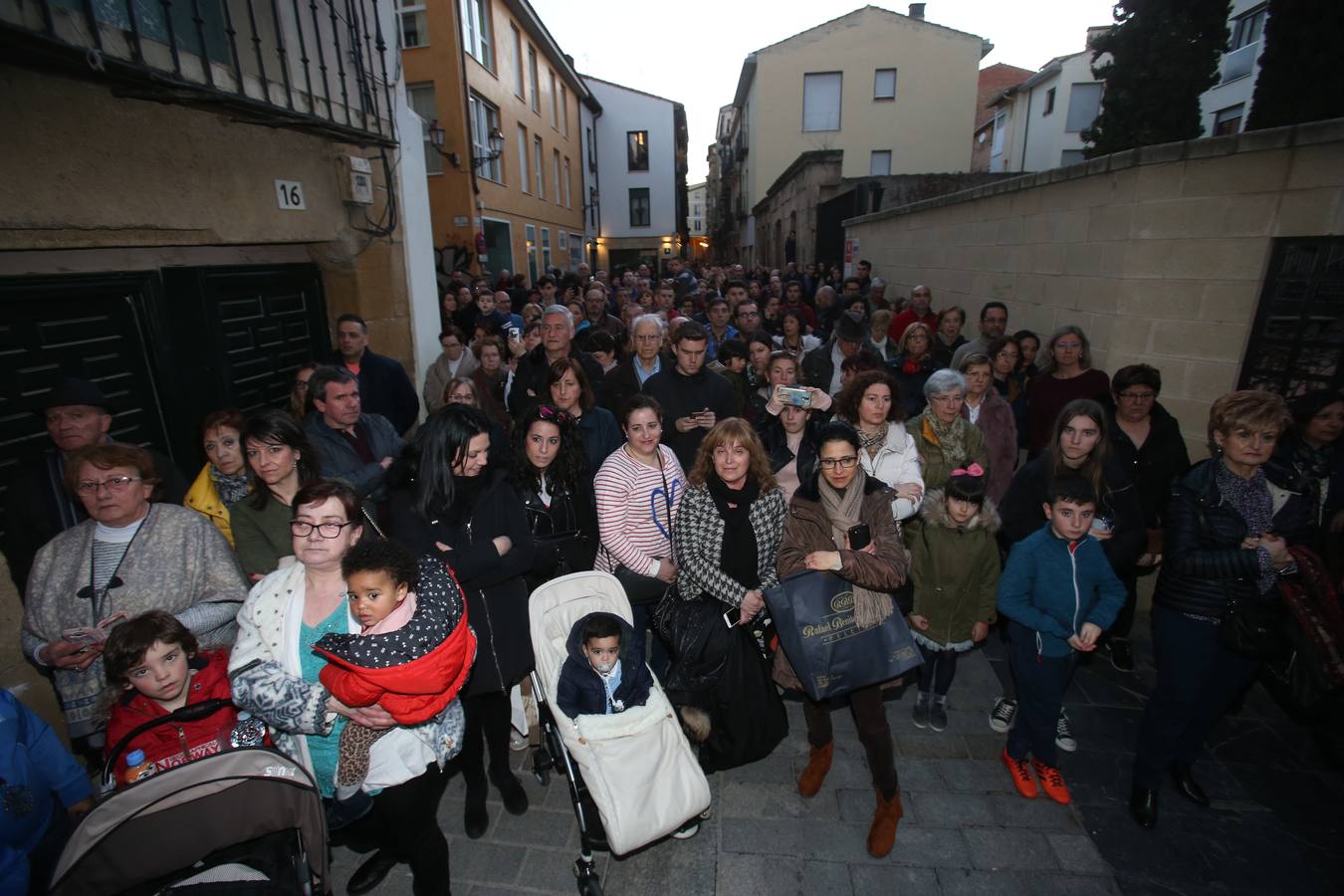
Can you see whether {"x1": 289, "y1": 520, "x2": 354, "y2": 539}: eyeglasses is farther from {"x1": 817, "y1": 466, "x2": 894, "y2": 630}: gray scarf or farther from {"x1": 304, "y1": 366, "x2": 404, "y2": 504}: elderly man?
{"x1": 817, "y1": 466, "x2": 894, "y2": 630}: gray scarf

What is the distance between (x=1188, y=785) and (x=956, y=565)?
160 centimetres

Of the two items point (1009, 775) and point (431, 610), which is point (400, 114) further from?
point (1009, 775)

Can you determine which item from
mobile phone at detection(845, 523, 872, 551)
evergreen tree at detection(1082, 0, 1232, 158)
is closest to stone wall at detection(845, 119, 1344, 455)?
mobile phone at detection(845, 523, 872, 551)

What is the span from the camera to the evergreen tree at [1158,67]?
11.8m

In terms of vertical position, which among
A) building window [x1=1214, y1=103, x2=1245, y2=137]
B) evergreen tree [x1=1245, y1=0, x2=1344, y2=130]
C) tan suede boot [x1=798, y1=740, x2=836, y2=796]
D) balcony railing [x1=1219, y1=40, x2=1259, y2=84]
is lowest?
tan suede boot [x1=798, y1=740, x2=836, y2=796]

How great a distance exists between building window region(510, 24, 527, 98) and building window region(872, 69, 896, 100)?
48.3 feet

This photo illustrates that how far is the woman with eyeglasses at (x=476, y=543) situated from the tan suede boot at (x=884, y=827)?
176 centimetres

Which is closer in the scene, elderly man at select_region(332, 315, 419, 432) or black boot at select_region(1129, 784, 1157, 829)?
black boot at select_region(1129, 784, 1157, 829)

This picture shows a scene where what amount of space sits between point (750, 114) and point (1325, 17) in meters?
25.1

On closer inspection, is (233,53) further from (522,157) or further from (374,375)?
(522,157)

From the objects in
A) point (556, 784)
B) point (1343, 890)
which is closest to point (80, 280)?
point (556, 784)

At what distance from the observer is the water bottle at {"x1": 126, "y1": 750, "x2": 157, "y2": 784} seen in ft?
7.54

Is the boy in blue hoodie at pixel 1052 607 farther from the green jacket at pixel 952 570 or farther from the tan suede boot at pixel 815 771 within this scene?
the tan suede boot at pixel 815 771

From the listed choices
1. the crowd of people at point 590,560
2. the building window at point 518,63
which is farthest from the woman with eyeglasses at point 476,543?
the building window at point 518,63
